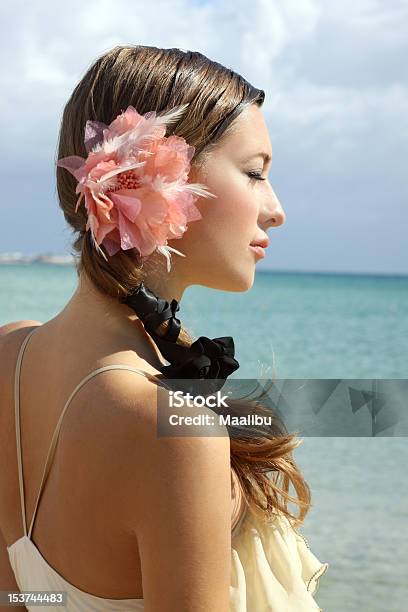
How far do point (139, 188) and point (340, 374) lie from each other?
16302 mm

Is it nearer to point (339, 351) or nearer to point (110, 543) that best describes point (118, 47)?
point (110, 543)

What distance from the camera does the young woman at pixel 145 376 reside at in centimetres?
148

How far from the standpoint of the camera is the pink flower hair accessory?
1691 millimetres

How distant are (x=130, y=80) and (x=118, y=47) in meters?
0.12

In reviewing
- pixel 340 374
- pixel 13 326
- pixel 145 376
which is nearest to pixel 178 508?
pixel 145 376

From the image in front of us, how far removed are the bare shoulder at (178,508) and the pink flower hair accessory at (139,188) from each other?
13.7 inches

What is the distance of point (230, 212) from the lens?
178cm

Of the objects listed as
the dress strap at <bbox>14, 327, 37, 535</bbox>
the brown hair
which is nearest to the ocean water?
the brown hair

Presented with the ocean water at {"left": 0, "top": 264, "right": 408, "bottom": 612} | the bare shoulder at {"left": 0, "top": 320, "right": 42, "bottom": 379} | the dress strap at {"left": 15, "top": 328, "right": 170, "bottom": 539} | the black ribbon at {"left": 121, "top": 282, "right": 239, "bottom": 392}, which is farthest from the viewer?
the ocean water at {"left": 0, "top": 264, "right": 408, "bottom": 612}

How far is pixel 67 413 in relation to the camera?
1603 millimetres

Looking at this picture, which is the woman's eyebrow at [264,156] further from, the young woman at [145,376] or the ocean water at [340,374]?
the ocean water at [340,374]

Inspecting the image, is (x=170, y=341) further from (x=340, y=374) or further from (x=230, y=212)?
(x=340, y=374)

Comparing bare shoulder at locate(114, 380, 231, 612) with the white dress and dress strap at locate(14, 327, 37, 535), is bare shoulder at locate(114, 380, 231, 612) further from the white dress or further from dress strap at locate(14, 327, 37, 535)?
dress strap at locate(14, 327, 37, 535)

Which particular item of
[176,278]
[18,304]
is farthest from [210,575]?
[18,304]
